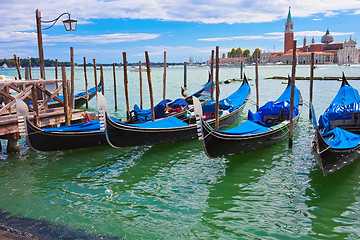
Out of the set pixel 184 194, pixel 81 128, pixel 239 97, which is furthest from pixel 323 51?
pixel 184 194

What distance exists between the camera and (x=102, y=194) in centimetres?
479

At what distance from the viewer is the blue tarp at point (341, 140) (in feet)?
17.1

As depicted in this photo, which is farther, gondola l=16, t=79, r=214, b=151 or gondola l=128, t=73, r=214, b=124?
gondola l=128, t=73, r=214, b=124

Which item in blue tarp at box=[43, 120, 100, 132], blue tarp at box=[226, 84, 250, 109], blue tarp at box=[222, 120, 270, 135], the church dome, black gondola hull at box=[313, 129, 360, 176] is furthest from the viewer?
the church dome

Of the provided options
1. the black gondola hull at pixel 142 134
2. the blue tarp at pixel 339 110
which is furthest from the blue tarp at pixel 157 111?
the blue tarp at pixel 339 110

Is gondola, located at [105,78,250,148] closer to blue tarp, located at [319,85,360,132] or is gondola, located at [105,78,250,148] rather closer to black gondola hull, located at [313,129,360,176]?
blue tarp, located at [319,85,360,132]

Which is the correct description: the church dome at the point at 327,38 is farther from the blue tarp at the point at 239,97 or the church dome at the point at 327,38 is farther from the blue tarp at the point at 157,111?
the blue tarp at the point at 157,111

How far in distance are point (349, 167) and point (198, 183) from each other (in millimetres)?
2543

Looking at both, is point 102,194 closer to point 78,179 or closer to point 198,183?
point 78,179

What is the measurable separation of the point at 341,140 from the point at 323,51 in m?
105

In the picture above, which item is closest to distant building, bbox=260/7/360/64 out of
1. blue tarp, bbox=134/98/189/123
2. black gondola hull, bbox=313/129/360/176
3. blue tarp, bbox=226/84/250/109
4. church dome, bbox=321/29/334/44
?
church dome, bbox=321/29/334/44

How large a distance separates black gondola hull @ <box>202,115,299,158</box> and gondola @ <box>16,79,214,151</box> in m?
1.77

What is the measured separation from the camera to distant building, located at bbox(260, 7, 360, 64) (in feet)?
312

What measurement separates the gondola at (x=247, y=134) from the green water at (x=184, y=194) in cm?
28
